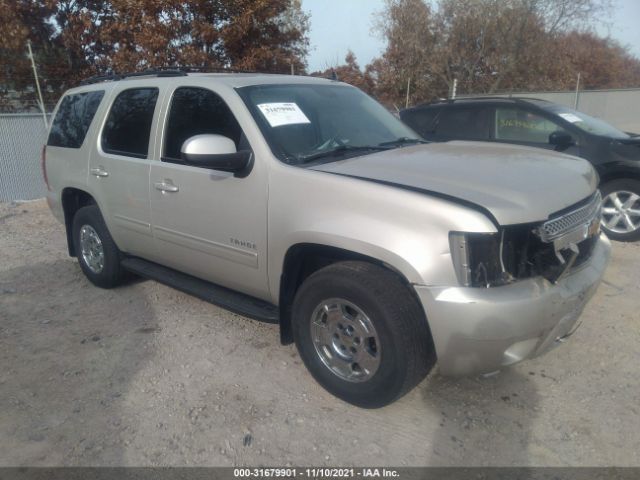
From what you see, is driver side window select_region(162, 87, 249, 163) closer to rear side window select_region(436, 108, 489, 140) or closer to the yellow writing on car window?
rear side window select_region(436, 108, 489, 140)

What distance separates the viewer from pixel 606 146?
609cm

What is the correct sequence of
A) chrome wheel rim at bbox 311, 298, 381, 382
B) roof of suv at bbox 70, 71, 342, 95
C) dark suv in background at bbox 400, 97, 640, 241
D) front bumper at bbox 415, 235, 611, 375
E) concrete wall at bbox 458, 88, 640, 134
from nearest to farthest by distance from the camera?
front bumper at bbox 415, 235, 611, 375, chrome wheel rim at bbox 311, 298, 381, 382, roof of suv at bbox 70, 71, 342, 95, dark suv in background at bbox 400, 97, 640, 241, concrete wall at bbox 458, 88, 640, 134

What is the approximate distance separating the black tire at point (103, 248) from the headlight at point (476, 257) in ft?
11.0

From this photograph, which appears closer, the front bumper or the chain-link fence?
the front bumper

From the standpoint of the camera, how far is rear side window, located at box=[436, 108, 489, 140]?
687 centimetres

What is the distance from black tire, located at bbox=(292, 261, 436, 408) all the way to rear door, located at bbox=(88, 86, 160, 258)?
1.80 meters

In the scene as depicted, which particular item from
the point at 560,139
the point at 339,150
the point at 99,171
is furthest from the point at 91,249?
the point at 560,139

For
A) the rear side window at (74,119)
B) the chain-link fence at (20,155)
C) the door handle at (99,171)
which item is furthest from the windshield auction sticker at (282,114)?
the chain-link fence at (20,155)

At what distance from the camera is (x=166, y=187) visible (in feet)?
12.3

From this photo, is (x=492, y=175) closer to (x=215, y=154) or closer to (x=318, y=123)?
(x=318, y=123)

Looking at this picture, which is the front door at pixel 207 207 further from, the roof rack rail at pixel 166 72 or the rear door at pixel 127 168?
the roof rack rail at pixel 166 72

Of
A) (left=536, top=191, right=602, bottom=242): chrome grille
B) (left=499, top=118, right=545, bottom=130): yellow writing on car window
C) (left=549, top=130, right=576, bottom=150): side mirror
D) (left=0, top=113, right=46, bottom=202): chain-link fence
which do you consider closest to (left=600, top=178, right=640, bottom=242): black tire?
(left=549, top=130, right=576, bottom=150): side mirror

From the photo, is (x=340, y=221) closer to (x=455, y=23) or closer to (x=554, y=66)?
(x=455, y=23)

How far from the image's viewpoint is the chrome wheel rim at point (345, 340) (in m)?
2.82
